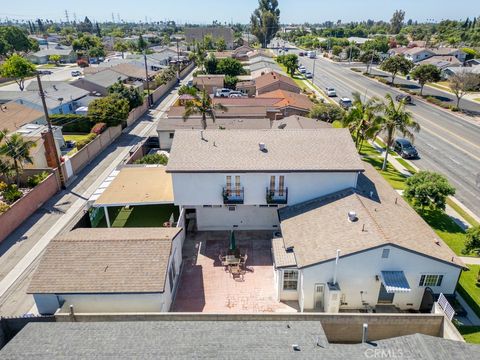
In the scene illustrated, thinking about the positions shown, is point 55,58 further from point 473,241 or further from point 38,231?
point 473,241

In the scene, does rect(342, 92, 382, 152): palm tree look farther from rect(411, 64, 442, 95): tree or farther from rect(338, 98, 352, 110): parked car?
rect(411, 64, 442, 95): tree

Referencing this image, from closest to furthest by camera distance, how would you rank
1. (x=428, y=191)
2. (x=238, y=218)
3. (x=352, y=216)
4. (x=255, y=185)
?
(x=352, y=216) < (x=255, y=185) < (x=428, y=191) < (x=238, y=218)

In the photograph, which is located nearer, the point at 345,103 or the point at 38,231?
the point at 38,231

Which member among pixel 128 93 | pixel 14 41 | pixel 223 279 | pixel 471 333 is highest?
pixel 14 41

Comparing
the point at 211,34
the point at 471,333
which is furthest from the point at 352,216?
the point at 211,34

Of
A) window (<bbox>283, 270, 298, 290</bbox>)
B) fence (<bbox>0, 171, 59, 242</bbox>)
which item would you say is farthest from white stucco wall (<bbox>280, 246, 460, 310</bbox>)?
fence (<bbox>0, 171, 59, 242</bbox>)

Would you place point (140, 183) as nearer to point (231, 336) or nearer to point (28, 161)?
point (28, 161)

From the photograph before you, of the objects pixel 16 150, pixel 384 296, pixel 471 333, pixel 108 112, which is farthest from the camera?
pixel 108 112

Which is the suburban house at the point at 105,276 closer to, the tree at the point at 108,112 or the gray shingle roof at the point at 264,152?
the gray shingle roof at the point at 264,152
